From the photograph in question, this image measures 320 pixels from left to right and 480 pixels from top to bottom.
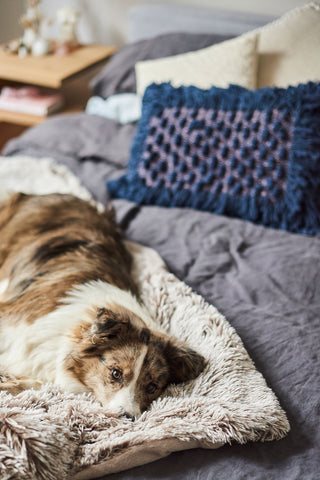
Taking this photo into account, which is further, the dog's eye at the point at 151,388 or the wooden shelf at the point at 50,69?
the wooden shelf at the point at 50,69

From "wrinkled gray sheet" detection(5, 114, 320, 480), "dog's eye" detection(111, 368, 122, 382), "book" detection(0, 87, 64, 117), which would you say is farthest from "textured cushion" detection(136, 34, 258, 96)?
"dog's eye" detection(111, 368, 122, 382)

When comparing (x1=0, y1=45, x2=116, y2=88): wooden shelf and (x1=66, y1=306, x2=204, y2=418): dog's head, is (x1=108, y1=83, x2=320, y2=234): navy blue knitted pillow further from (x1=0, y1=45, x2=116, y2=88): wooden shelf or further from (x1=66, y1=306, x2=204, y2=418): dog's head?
(x1=0, y1=45, x2=116, y2=88): wooden shelf

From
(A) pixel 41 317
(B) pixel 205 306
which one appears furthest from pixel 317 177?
(A) pixel 41 317

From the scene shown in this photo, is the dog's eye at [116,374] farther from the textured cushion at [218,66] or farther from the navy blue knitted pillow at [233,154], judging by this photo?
the textured cushion at [218,66]

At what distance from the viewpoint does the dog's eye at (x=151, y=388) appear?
1.28 metres

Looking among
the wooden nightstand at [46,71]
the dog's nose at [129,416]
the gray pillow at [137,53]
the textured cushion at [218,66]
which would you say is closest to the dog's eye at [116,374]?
the dog's nose at [129,416]

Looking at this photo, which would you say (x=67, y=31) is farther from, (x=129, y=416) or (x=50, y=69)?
(x=129, y=416)

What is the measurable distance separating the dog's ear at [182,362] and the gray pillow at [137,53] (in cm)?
196

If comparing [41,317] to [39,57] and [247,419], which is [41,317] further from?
[39,57]

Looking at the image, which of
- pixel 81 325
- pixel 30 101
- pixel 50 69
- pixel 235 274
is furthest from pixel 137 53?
pixel 81 325

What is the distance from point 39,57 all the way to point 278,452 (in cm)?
302

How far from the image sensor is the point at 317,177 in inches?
77.1

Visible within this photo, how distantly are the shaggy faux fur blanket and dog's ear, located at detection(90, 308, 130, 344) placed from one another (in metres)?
0.16

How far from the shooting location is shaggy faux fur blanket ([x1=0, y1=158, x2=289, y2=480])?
1022 mm
